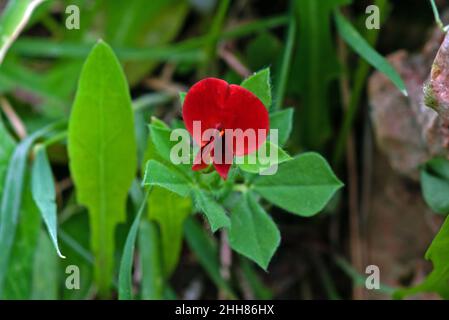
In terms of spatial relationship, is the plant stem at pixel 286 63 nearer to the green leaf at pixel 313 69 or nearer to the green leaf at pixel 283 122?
the green leaf at pixel 313 69

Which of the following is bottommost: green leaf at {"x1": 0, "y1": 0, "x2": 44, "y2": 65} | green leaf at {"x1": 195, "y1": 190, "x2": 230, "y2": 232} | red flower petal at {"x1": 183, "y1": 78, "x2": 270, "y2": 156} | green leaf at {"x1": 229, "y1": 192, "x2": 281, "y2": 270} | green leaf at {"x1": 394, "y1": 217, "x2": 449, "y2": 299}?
green leaf at {"x1": 394, "y1": 217, "x2": 449, "y2": 299}

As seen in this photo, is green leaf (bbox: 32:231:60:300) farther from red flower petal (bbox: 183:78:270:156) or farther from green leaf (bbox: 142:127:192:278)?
red flower petal (bbox: 183:78:270:156)

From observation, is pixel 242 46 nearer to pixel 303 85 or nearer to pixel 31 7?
pixel 303 85

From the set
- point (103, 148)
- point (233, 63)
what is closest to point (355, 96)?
point (233, 63)

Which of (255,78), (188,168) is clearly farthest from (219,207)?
(255,78)

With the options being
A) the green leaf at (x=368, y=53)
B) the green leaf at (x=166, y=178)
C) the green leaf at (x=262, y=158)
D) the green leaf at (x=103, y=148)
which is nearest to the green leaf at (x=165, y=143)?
the green leaf at (x=166, y=178)

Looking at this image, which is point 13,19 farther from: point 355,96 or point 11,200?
point 355,96

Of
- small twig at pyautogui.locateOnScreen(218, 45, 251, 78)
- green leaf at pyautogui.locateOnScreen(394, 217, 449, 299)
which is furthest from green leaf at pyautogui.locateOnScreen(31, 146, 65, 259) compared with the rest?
green leaf at pyautogui.locateOnScreen(394, 217, 449, 299)
